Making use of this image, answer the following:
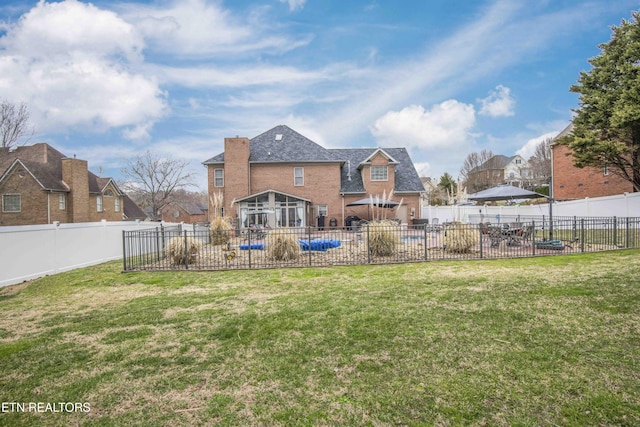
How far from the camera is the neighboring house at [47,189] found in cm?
2611

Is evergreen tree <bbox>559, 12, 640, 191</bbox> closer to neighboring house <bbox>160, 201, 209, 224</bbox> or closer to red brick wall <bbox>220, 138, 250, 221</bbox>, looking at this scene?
red brick wall <bbox>220, 138, 250, 221</bbox>

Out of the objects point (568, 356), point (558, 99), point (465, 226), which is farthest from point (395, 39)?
point (558, 99)

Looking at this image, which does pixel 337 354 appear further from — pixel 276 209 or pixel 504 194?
pixel 276 209

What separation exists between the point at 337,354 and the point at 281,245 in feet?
21.7

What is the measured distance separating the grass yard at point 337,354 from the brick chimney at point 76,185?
87.4ft

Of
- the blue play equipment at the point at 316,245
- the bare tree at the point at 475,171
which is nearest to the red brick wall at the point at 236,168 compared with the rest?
the blue play equipment at the point at 316,245

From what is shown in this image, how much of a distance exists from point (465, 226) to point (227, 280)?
7358 mm

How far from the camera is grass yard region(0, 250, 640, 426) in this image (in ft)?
8.63

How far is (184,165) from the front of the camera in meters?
40.5

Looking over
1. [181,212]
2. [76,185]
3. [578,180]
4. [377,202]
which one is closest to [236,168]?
[76,185]

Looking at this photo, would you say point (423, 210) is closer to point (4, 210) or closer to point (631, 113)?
point (631, 113)

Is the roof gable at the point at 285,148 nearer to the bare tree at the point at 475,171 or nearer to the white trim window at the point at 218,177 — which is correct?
the white trim window at the point at 218,177

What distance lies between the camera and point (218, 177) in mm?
26344

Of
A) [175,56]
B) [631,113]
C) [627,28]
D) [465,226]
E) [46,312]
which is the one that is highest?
[627,28]
